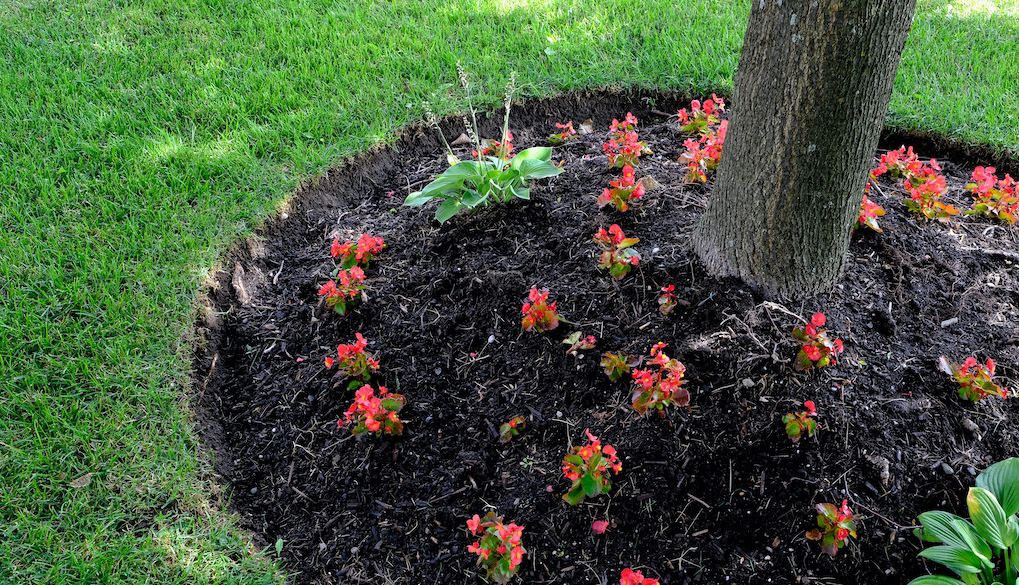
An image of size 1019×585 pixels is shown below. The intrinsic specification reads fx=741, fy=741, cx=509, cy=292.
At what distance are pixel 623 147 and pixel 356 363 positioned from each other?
1604 mm

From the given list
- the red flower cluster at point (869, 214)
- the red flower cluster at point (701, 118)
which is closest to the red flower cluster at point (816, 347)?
the red flower cluster at point (869, 214)

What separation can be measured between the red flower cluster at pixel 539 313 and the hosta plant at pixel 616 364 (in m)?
0.27

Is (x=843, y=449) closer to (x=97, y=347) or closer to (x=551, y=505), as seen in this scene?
(x=551, y=505)

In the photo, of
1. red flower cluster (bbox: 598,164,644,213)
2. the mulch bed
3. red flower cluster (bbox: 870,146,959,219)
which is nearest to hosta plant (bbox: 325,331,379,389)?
the mulch bed

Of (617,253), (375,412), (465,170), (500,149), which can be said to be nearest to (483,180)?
(465,170)

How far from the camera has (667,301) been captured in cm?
274

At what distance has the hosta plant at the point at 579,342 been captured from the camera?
9.00 feet

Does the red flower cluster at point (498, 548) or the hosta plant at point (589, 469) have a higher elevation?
the hosta plant at point (589, 469)

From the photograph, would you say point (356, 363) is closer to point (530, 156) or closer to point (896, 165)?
point (530, 156)

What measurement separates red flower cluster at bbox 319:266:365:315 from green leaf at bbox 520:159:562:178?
852 mm

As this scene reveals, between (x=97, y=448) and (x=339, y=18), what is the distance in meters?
3.34

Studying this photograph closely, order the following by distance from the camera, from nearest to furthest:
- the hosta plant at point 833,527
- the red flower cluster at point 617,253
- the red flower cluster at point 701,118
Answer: the hosta plant at point 833,527, the red flower cluster at point 617,253, the red flower cluster at point 701,118

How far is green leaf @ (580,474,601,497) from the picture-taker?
240cm

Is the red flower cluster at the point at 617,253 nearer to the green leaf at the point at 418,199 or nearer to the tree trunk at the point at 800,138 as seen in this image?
the tree trunk at the point at 800,138
